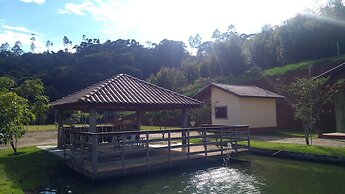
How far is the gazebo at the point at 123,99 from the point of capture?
35.9 ft

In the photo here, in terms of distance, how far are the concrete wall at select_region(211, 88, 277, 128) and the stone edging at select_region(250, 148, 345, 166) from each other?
8.42 metres

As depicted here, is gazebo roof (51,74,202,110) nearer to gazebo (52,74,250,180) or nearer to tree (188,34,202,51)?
gazebo (52,74,250,180)

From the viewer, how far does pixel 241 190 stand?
8539 mm

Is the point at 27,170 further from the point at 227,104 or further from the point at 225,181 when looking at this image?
the point at 227,104

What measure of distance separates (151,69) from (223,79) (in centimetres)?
3526

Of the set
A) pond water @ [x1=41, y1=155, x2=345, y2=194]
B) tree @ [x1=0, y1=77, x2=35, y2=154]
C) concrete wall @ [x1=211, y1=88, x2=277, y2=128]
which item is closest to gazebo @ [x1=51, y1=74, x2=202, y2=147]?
tree @ [x1=0, y1=77, x2=35, y2=154]

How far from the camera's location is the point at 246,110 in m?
23.4

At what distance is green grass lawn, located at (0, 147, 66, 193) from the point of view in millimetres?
8494

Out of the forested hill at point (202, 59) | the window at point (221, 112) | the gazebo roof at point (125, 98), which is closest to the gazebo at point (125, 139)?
the gazebo roof at point (125, 98)

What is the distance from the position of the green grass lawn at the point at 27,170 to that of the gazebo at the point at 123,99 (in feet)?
6.57

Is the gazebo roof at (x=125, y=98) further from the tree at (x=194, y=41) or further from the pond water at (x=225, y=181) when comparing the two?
the tree at (x=194, y=41)

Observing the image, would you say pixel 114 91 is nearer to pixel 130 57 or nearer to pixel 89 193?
pixel 89 193

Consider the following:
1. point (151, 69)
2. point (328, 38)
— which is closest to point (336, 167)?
point (328, 38)

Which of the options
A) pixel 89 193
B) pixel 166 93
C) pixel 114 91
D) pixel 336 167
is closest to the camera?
pixel 89 193
